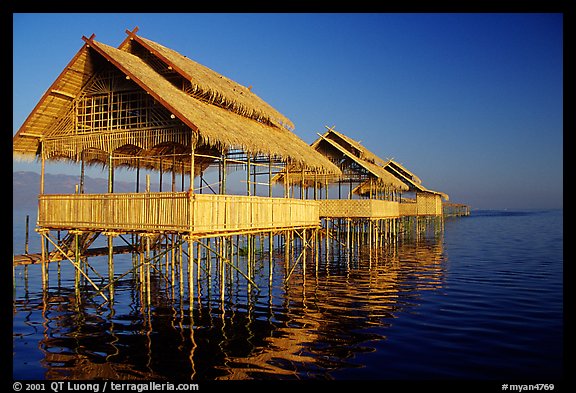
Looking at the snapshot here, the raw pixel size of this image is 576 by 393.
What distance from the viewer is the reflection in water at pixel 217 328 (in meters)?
10.2

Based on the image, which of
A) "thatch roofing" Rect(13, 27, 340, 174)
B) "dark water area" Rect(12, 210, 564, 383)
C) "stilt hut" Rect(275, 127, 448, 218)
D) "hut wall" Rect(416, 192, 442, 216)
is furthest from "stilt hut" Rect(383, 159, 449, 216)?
"thatch roofing" Rect(13, 27, 340, 174)

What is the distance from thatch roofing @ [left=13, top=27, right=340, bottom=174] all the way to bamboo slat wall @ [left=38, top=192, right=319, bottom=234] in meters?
1.80

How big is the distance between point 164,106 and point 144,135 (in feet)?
5.32

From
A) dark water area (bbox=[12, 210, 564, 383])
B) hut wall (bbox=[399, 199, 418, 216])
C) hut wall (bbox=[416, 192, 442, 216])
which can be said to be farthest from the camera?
hut wall (bbox=[416, 192, 442, 216])

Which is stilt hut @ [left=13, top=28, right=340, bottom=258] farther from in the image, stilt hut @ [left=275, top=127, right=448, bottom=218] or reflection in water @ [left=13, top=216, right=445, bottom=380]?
stilt hut @ [left=275, top=127, right=448, bottom=218]

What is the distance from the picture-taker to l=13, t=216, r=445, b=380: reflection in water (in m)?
10.2

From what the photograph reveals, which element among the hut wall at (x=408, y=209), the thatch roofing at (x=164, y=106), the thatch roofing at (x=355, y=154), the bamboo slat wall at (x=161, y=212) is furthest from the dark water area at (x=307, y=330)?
the hut wall at (x=408, y=209)

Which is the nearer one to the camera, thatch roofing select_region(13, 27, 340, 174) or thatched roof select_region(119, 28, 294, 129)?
thatch roofing select_region(13, 27, 340, 174)

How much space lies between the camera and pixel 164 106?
13.6 m

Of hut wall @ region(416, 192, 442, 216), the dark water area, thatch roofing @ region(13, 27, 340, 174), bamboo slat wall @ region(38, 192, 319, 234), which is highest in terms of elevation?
thatch roofing @ region(13, 27, 340, 174)

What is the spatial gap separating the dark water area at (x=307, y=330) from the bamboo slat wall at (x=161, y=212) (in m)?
2.01
